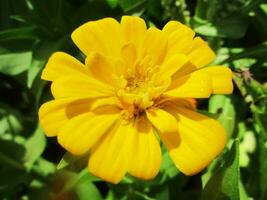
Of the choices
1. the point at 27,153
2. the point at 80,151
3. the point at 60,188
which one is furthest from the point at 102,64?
the point at 27,153

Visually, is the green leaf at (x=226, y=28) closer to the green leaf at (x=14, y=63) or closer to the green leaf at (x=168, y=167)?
the green leaf at (x=168, y=167)

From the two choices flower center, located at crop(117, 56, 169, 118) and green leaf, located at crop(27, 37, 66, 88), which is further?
green leaf, located at crop(27, 37, 66, 88)

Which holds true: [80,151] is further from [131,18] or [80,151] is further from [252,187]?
[252,187]

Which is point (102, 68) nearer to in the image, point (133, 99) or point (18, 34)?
point (133, 99)

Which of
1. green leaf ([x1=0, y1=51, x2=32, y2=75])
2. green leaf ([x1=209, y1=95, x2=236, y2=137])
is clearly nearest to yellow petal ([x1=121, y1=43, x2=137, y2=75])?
green leaf ([x1=209, y1=95, x2=236, y2=137])

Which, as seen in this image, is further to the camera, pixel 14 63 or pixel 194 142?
pixel 14 63

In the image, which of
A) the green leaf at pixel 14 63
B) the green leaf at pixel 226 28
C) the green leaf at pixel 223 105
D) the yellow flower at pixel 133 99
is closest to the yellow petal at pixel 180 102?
the yellow flower at pixel 133 99

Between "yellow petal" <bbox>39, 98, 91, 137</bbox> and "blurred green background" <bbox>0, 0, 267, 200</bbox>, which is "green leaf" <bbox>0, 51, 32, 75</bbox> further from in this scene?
"yellow petal" <bbox>39, 98, 91, 137</bbox>

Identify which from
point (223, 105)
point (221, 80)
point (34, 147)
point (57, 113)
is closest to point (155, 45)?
point (221, 80)
